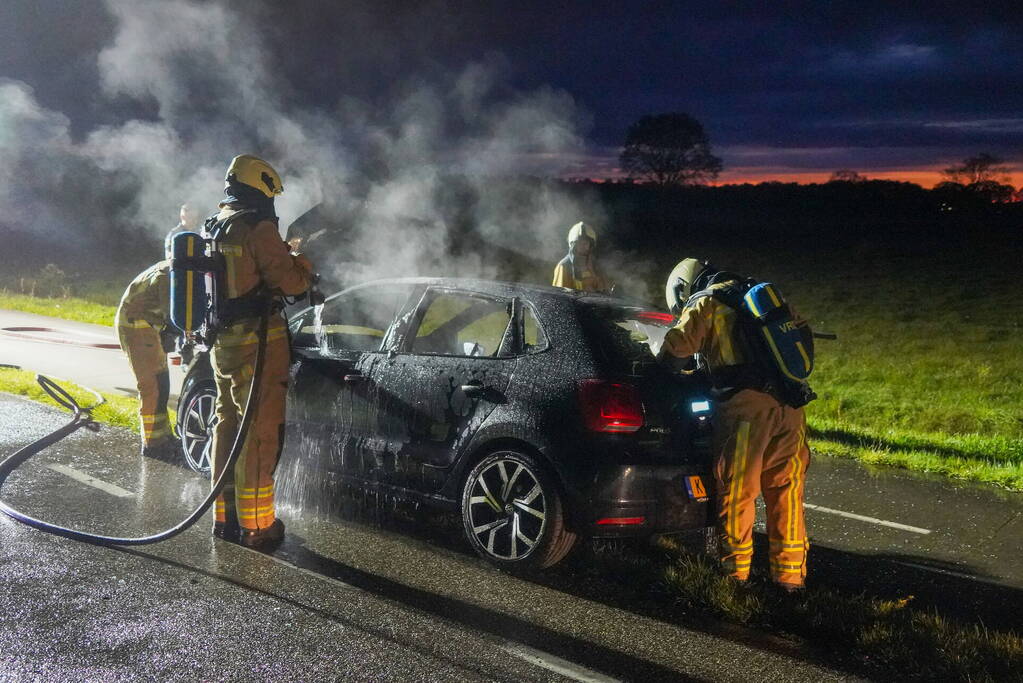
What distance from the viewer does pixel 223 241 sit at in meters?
5.07

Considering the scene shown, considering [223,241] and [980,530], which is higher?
[223,241]

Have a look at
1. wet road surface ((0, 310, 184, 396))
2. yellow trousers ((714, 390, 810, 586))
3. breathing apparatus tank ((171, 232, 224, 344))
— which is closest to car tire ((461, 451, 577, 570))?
yellow trousers ((714, 390, 810, 586))

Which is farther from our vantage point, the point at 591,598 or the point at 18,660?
the point at 591,598

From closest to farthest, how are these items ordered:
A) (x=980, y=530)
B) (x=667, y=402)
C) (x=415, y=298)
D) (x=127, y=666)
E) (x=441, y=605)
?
(x=127, y=666) < (x=441, y=605) < (x=667, y=402) < (x=415, y=298) < (x=980, y=530)

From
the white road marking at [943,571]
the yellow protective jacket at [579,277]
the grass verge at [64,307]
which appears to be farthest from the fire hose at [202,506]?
the grass verge at [64,307]

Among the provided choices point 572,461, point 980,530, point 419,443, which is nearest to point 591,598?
point 572,461

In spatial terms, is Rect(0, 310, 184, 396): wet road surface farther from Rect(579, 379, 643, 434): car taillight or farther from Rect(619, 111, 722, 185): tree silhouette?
Rect(619, 111, 722, 185): tree silhouette

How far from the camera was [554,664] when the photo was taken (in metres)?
3.70

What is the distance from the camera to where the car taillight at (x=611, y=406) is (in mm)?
4504

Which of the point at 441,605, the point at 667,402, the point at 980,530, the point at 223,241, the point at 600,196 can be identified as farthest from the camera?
the point at 600,196

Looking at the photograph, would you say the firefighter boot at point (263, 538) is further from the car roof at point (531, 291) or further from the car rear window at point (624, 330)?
the car rear window at point (624, 330)

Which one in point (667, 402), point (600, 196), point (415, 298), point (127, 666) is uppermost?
point (600, 196)

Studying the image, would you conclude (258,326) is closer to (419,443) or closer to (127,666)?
(419,443)

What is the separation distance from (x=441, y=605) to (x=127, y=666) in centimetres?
134
